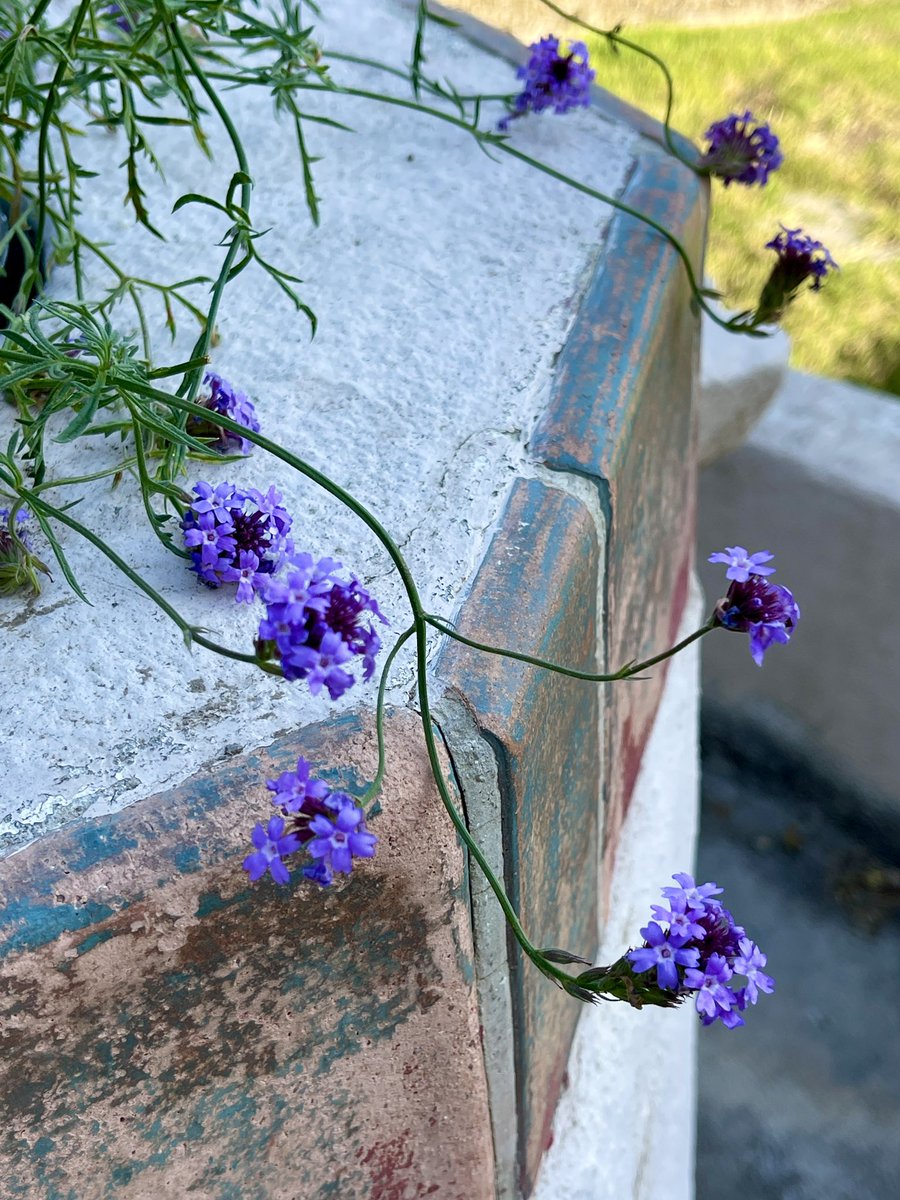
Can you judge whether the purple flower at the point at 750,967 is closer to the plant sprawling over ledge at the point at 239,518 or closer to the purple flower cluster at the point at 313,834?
the plant sprawling over ledge at the point at 239,518

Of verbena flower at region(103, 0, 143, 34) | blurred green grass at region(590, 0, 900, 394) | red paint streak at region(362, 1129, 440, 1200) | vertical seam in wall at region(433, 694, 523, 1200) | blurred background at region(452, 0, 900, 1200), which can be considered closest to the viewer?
vertical seam in wall at region(433, 694, 523, 1200)

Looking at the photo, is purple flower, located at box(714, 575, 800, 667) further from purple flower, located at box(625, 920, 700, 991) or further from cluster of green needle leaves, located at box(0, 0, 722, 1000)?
purple flower, located at box(625, 920, 700, 991)

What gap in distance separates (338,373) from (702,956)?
454mm

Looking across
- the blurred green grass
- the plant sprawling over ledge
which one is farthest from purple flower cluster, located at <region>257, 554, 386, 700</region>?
the blurred green grass

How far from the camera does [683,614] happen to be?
1.35m

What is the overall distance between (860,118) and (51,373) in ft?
8.44

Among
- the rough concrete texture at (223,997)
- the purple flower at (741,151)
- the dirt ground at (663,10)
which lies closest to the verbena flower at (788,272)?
the purple flower at (741,151)

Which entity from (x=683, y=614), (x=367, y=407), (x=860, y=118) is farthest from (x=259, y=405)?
(x=860, y=118)

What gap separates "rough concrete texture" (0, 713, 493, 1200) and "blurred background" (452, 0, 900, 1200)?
110 cm

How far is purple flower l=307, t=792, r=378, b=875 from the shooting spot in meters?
0.49

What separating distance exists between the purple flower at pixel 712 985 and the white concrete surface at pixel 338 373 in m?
0.20

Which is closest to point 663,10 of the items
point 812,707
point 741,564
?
point 812,707

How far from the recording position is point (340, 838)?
50 centimetres

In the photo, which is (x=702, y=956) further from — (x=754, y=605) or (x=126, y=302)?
(x=126, y=302)
